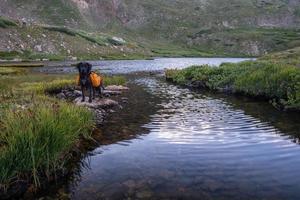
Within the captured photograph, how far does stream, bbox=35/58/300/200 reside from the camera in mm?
12492

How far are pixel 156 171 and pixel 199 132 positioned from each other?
274 inches

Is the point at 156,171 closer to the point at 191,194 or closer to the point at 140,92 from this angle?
the point at 191,194

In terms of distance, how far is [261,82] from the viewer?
3441cm

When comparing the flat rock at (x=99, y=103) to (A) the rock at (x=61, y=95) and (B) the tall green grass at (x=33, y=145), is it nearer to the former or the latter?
(A) the rock at (x=61, y=95)

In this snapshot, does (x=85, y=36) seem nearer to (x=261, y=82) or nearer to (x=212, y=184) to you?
(x=261, y=82)

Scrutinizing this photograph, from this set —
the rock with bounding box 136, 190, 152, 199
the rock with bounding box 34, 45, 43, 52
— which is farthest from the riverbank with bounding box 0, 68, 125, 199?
the rock with bounding box 34, 45, 43, 52

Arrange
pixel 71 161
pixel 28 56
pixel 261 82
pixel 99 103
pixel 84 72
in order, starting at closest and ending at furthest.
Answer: pixel 71 161, pixel 84 72, pixel 99 103, pixel 261 82, pixel 28 56

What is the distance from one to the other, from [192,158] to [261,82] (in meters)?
20.7

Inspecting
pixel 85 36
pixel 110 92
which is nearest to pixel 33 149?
pixel 110 92

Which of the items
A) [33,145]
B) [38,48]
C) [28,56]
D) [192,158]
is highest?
[38,48]

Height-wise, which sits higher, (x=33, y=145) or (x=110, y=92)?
(x=33, y=145)

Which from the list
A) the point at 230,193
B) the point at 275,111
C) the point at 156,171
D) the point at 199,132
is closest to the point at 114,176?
the point at 156,171

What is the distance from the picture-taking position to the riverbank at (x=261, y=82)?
2977 centimetres

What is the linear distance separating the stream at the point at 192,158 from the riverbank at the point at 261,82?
296 cm
